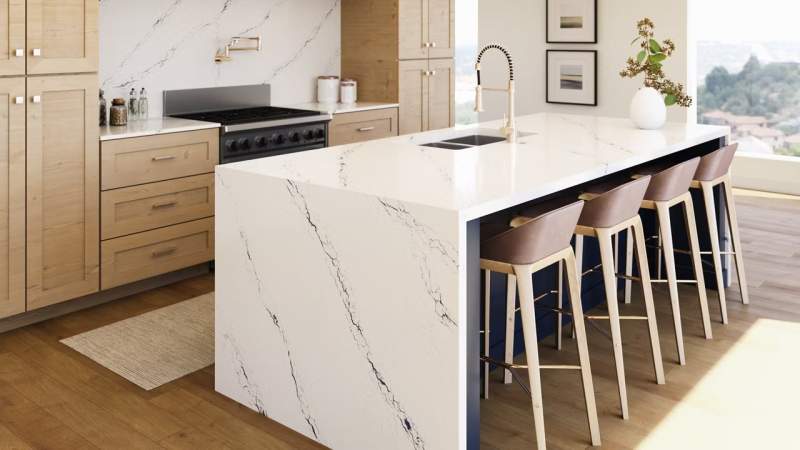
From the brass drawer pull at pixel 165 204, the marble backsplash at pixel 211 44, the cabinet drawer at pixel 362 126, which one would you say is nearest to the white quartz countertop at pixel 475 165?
the brass drawer pull at pixel 165 204

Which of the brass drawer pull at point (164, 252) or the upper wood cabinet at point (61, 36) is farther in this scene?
the brass drawer pull at point (164, 252)

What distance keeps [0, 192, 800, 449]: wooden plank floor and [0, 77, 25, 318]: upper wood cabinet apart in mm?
230

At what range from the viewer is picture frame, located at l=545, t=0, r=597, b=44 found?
7789 mm

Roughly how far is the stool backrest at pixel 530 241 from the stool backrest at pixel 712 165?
1605 millimetres

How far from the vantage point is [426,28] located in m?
6.25

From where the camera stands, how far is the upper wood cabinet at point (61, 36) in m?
3.71

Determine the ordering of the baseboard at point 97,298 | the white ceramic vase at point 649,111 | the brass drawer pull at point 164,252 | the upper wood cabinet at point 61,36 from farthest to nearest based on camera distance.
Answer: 1. the brass drawer pull at point 164,252
2. the white ceramic vase at point 649,111
3. the baseboard at point 97,298
4. the upper wood cabinet at point 61,36

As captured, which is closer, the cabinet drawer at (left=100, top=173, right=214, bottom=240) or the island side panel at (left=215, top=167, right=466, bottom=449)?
the island side panel at (left=215, top=167, right=466, bottom=449)

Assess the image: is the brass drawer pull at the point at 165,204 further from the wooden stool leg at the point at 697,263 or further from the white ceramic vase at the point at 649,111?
the wooden stool leg at the point at 697,263

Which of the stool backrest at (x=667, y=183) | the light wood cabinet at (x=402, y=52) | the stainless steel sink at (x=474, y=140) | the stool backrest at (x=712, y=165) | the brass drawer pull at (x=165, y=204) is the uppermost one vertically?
the light wood cabinet at (x=402, y=52)

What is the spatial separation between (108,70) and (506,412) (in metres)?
3.10

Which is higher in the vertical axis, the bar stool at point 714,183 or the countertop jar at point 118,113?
the countertop jar at point 118,113

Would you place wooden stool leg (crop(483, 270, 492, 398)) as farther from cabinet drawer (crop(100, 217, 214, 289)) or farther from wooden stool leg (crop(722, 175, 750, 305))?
cabinet drawer (crop(100, 217, 214, 289))

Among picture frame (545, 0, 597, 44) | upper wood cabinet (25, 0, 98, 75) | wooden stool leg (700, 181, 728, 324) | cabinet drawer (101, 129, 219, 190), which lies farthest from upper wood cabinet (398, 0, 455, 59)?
wooden stool leg (700, 181, 728, 324)
